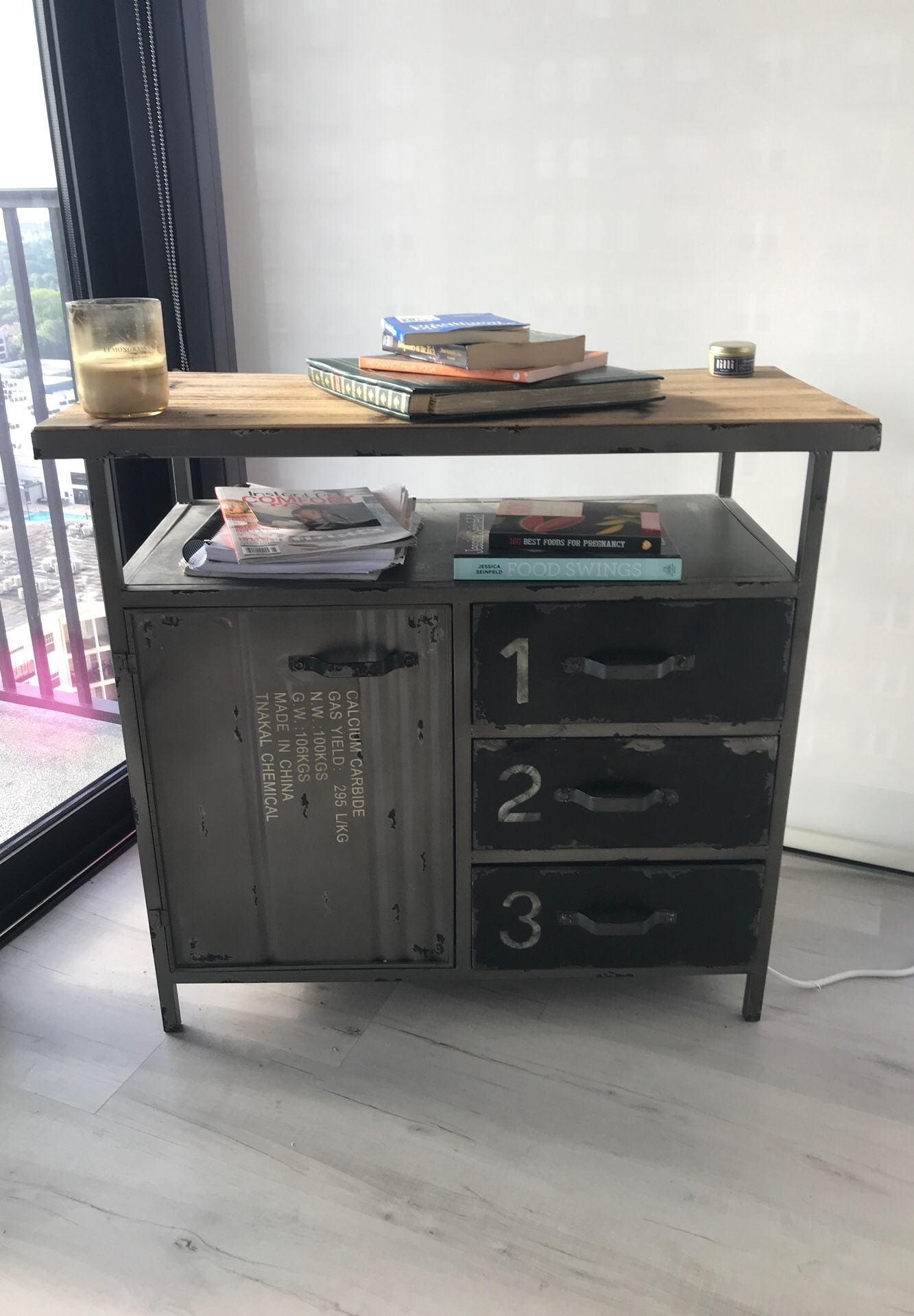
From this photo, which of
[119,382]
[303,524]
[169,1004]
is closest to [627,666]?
[303,524]

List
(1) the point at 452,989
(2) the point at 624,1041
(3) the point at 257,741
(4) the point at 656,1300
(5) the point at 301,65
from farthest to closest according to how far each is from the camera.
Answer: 1. (5) the point at 301,65
2. (1) the point at 452,989
3. (2) the point at 624,1041
4. (3) the point at 257,741
5. (4) the point at 656,1300

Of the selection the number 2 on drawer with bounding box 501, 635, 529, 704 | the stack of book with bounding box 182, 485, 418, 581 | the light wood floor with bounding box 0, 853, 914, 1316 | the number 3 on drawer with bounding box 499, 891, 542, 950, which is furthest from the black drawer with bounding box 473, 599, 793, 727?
the light wood floor with bounding box 0, 853, 914, 1316

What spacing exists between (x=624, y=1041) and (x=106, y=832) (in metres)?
0.96

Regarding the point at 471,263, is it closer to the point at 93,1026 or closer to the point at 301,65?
the point at 301,65

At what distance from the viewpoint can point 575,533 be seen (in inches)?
48.6

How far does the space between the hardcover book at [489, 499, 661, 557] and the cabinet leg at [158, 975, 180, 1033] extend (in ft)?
2.36

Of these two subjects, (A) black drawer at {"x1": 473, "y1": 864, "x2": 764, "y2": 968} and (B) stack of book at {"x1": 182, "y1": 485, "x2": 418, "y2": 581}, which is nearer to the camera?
(B) stack of book at {"x1": 182, "y1": 485, "x2": 418, "y2": 581}

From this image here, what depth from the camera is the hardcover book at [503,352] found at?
1.17 meters

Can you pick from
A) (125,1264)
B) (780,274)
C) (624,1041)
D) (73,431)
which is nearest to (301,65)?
(780,274)

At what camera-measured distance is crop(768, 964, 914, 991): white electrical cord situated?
1531 mm

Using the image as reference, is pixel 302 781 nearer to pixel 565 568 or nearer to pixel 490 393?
pixel 565 568

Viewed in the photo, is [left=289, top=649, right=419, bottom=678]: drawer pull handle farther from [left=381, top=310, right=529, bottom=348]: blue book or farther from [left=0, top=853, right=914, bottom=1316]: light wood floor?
[left=0, top=853, right=914, bottom=1316]: light wood floor

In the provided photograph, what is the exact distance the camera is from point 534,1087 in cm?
135

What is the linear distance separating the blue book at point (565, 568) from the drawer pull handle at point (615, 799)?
0.27 metres
